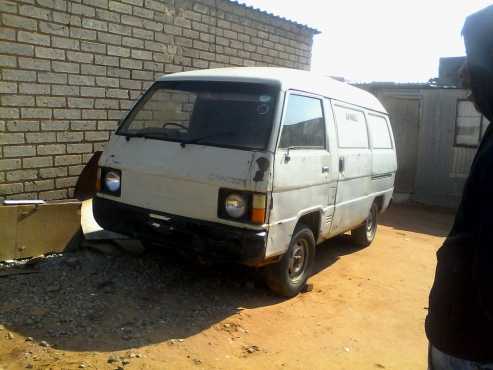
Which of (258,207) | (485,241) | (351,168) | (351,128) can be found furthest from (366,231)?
(485,241)

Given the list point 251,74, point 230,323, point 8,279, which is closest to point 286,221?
point 230,323

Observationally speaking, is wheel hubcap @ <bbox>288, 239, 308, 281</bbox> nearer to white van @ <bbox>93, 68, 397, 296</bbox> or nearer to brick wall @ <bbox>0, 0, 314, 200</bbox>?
white van @ <bbox>93, 68, 397, 296</bbox>

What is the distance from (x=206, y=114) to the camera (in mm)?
4594

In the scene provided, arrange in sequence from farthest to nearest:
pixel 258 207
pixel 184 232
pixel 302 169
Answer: pixel 302 169
pixel 184 232
pixel 258 207

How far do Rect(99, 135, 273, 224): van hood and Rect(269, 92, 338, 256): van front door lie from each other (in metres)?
0.24

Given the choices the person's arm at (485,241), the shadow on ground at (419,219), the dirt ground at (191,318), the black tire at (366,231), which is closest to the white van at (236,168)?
the dirt ground at (191,318)

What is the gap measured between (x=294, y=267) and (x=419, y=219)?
6966 mm

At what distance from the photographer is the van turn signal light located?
12.8 feet

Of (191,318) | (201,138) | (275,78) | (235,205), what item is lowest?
(191,318)

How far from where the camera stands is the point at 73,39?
632 centimetres

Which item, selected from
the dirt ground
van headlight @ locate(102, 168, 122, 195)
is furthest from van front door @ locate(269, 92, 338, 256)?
van headlight @ locate(102, 168, 122, 195)

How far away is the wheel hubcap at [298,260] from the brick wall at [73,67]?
3416 millimetres

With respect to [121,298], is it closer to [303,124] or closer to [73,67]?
[303,124]

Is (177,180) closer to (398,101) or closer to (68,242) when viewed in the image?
(68,242)
